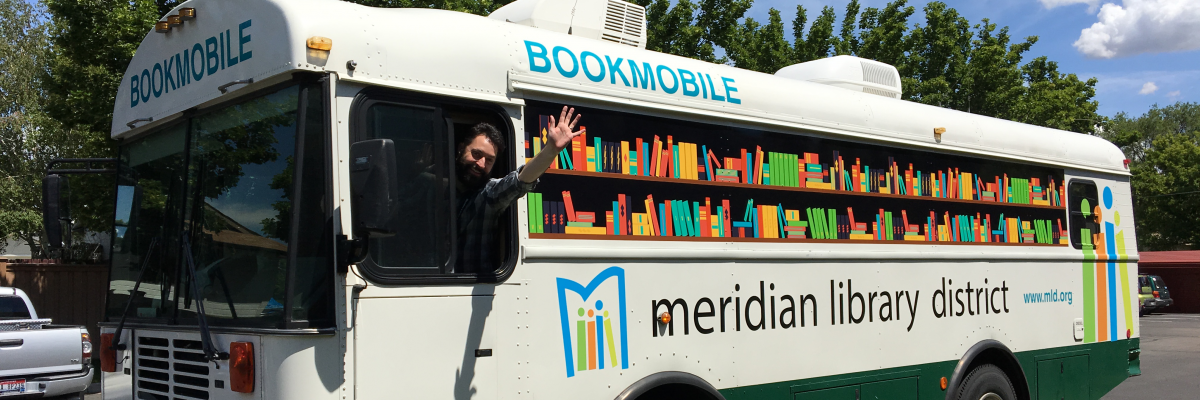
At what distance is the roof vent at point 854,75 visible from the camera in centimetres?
674

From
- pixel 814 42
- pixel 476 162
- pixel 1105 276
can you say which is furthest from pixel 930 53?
Answer: pixel 476 162

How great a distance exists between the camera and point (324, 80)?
11.6 ft

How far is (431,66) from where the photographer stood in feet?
12.7

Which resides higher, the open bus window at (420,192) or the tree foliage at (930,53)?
the tree foliage at (930,53)

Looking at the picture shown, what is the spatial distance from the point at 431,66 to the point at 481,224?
717mm

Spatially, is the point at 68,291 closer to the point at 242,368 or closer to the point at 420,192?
the point at 242,368

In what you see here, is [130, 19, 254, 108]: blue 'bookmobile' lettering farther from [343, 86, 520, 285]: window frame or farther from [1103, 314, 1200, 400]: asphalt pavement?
[1103, 314, 1200, 400]: asphalt pavement

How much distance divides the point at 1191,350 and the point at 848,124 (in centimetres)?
1585

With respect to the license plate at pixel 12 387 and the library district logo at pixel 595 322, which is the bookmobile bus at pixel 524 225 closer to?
the library district logo at pixel 595 322

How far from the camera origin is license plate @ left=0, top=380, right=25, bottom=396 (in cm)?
1038

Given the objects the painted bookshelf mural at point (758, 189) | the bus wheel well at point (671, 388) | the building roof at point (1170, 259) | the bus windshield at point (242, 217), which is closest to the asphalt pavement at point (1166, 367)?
the painted bookshelf mural at point (758, 189)

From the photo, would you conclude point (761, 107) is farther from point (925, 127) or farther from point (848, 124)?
point (925, 127)

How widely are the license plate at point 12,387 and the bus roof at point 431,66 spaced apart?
24.6 feet

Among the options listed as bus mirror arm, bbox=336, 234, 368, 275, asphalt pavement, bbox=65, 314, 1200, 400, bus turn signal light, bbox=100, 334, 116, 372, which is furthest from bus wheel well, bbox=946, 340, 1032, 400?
asphalt pavement, bbox=65, 314, 1200, 400
